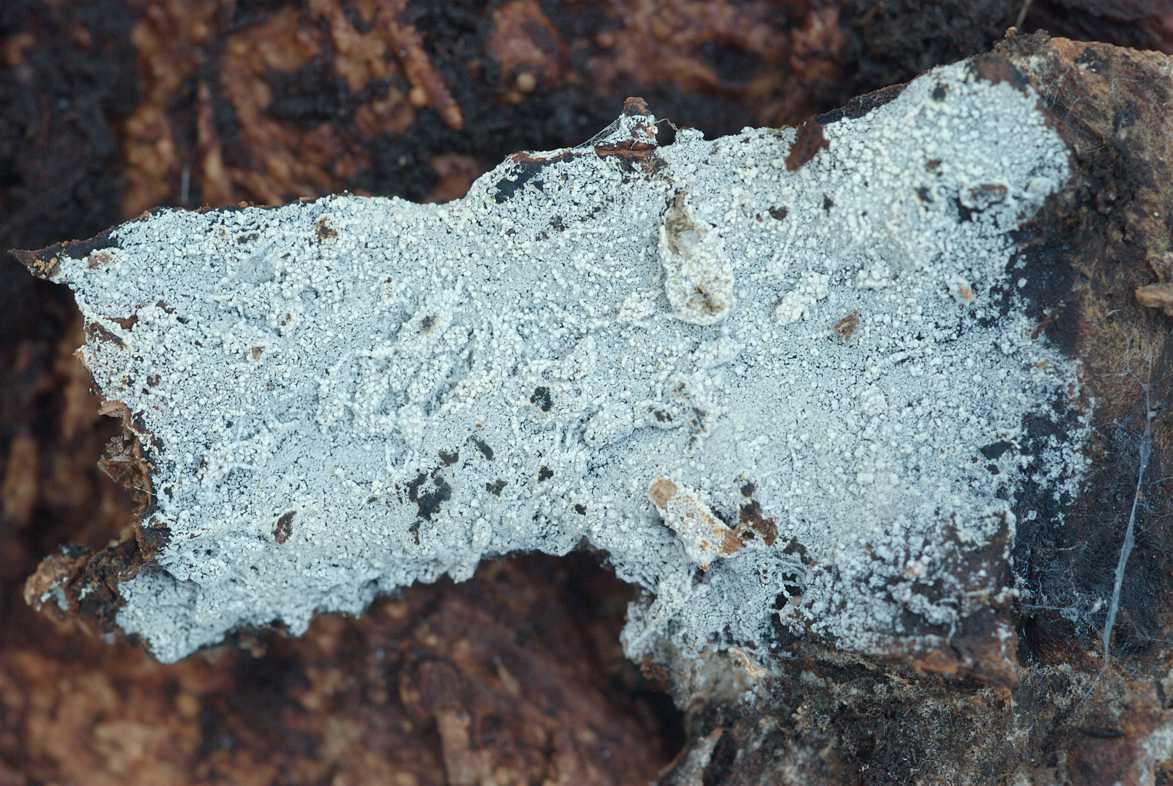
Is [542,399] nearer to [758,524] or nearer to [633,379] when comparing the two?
[633,379]

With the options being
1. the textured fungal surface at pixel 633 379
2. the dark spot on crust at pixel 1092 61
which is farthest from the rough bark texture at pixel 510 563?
the textured fungal surface at pixel 633 379

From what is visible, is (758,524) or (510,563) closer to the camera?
(758,524)

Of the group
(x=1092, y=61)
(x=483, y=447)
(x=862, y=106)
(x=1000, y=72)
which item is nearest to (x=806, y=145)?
(x=862, y=106)

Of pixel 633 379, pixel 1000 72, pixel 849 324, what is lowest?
pixel 633 379

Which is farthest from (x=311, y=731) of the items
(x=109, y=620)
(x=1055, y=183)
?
(x=1055, y=183)

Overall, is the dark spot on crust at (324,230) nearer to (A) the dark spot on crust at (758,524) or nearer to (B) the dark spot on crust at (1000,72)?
(A) the dark spot on crust at (758,524)

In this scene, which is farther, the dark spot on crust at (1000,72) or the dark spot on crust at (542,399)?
the dark spot on crust at (542,399)

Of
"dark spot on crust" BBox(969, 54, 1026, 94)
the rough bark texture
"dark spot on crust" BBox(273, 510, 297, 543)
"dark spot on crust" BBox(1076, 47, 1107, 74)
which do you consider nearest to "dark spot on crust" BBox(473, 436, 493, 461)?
"dark spot on crust" BBox(273, 510, 297, 543)
